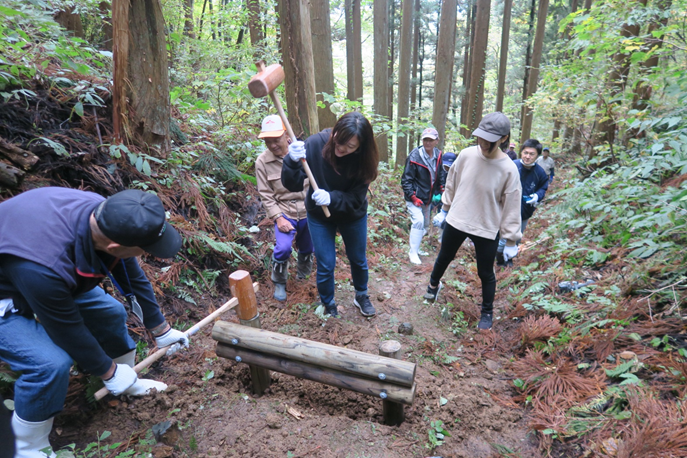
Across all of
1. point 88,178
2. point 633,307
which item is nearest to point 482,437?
point 633,307

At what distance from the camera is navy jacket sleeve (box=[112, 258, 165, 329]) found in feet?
8.80

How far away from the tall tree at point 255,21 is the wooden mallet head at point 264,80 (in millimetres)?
7799

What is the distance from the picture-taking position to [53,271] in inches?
76.3

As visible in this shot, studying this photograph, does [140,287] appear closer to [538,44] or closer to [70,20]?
[70,20]

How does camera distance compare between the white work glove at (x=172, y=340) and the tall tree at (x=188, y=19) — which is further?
the tall tree at (x=188, y=19)

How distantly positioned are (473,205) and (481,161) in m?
0.46

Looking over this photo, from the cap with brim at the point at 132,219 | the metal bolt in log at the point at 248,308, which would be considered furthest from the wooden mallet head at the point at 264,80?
the metal bolt in log at the point at 248,308

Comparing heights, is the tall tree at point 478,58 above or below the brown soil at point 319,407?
above

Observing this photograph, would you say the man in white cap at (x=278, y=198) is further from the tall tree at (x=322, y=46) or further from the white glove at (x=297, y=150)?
the tall tree at (x=322, y=46)

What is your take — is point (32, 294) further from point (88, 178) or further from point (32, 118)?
point (32, 118)

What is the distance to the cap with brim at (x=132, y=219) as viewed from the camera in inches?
76.0

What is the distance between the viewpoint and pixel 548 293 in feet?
15.2

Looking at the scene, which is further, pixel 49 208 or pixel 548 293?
pixel 548 293

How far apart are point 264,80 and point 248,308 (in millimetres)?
1947
